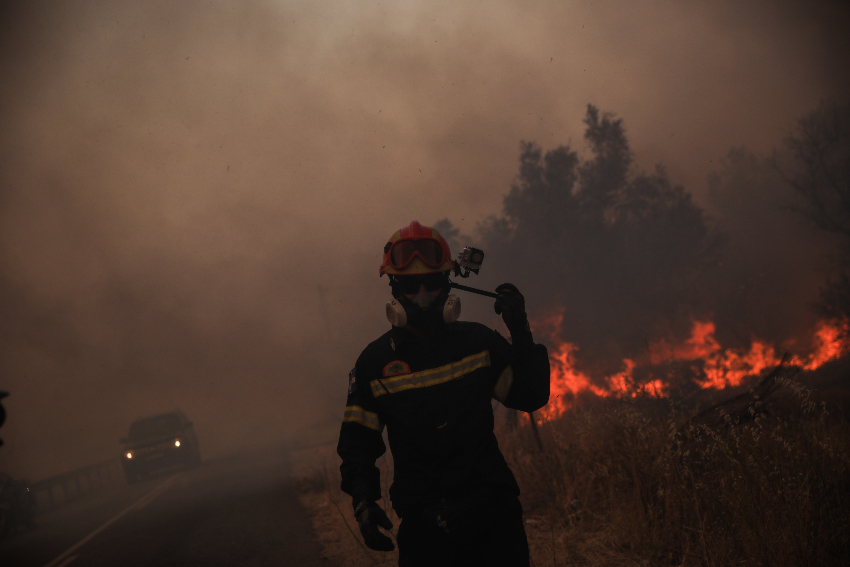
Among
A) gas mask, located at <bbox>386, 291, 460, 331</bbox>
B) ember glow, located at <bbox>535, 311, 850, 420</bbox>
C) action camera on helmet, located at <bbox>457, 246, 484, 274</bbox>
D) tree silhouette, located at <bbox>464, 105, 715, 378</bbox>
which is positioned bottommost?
ember glow, located at <bbox>535, 311, 850, 420</bbox>

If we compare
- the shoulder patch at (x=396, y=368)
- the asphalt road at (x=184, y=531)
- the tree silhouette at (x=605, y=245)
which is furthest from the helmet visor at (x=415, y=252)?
the tree silhouette at (x=605, y=245)

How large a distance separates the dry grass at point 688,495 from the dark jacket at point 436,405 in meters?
1.85

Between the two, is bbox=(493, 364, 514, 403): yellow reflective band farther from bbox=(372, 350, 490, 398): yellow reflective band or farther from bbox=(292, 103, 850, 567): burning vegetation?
bbox=(292, 103, 850, 567): burning vegetation

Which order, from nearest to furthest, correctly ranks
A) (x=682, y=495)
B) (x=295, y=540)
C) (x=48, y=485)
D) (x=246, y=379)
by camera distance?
(x=682, y=495)
(x=295, y=540)
(x=48, y=485)
(x=246, y=379)

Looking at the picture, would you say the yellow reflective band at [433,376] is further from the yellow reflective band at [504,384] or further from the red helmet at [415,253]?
the red helmet at [415,253]

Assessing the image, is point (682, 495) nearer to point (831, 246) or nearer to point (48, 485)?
point (48, 485)

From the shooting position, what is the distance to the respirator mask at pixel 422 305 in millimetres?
2883

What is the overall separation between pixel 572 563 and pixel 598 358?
25.0m

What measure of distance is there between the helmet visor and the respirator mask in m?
0.09

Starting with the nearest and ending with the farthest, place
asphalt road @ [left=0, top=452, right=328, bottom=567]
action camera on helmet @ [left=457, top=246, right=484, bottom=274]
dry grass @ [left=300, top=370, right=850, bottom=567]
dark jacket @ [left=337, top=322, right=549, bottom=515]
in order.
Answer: dark jacket @ [left=337, top=322, right=549, bottom=515] → action camera on helmet @ [left=457, top=246, right=484, bottom=274] → dry grass @ [left=300, top=370, right=850, bottom=567] → asphalt road @ [left=0, top=452, right=328, bottom=567]

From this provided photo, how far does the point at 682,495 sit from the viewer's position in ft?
13.7

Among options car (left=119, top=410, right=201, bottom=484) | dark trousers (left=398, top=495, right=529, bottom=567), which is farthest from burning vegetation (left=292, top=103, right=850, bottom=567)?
car (left=119, top=410, right=201, bottom=484)

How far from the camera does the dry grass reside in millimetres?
3492

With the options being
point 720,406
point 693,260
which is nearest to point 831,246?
point 693,260
